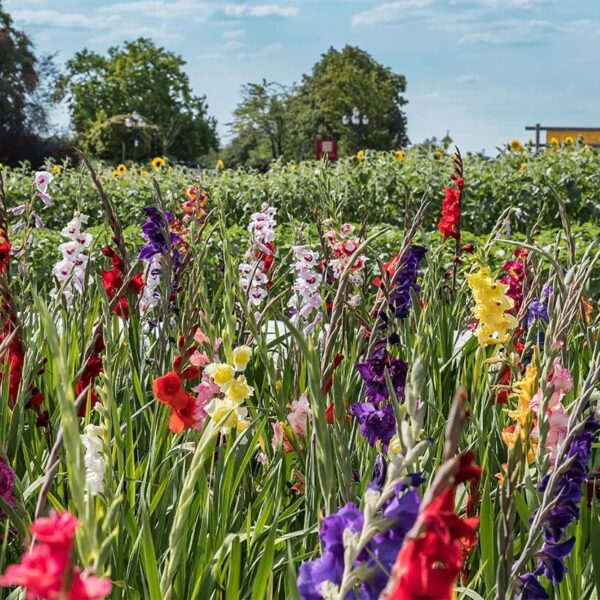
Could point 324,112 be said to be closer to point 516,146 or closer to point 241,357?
point 516,146

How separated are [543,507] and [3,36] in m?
52.8

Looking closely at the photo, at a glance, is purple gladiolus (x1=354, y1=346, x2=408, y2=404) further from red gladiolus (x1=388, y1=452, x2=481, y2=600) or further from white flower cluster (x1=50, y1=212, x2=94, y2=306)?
white flower cluster (x1=50, y1=212, x2=94, y2=306)

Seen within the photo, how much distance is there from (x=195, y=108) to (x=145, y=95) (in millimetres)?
3992

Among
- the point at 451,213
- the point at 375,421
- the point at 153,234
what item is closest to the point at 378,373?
the point at 375,421

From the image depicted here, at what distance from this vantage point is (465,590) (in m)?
1.47

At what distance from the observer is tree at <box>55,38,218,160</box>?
70375 mm

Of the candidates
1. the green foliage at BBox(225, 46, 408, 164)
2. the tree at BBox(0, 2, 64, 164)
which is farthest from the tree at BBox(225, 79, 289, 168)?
the tree at BBox(0, 2, 64, 164)

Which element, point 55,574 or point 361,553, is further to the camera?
point 361,553

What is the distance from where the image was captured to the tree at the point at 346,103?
58.8 meters

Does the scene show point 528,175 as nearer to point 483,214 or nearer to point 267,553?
point 483,214

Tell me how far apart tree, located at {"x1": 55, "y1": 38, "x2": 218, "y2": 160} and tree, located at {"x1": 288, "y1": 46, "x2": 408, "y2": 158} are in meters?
7.47

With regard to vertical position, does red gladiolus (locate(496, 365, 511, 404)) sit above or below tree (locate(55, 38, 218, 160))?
below

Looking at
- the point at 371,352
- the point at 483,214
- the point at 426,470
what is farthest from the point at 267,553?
the point at 483,214

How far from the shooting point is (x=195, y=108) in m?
72.1
